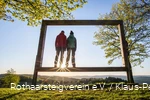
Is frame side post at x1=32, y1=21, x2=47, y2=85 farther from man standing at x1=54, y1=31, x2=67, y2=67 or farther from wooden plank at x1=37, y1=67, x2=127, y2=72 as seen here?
man standing at x1=54, y1=31, x2=67, y2=67

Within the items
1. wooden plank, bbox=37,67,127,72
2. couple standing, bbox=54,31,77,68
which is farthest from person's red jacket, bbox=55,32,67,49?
wooden plank, bbox=37,67,127,72

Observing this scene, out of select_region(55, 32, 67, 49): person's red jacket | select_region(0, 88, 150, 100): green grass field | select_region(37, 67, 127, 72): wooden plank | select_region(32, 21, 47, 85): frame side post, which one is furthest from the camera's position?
select_region(55, 32, 67, 49): person's red jacket

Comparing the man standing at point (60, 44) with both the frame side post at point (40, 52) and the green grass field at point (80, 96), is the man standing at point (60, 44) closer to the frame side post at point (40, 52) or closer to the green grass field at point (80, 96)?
the frame side post at point (40, 52)

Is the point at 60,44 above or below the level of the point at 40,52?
above

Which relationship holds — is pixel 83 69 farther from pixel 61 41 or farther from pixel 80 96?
pixel 80 96

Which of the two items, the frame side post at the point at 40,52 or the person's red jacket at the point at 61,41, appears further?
the person's red jacket at the point at 61,41

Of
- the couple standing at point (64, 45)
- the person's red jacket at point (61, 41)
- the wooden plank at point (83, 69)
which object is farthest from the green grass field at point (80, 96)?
the person's red jacket at point (61, 41)

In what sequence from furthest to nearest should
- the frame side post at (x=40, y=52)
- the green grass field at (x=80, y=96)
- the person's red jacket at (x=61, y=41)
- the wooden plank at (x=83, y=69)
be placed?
the person's red jacket at (x=61, y=41) < the frame side post at (x=40, y=52) < the wooden plank at (x=83, y=69) < the green grass field at (x=80, y=96)

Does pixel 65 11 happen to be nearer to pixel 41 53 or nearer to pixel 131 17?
pixel 41 53

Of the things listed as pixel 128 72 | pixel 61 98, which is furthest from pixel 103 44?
pixel 61 98

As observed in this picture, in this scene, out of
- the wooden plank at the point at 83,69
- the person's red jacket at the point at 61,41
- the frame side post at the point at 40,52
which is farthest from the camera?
the person's red jacket at the point at 61,41

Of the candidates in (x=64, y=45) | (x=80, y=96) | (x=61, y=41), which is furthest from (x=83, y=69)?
(x=80, y=96)

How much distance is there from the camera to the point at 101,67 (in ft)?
Result: 26.0

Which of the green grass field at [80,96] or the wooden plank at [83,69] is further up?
the wooden plank at [83,69]
